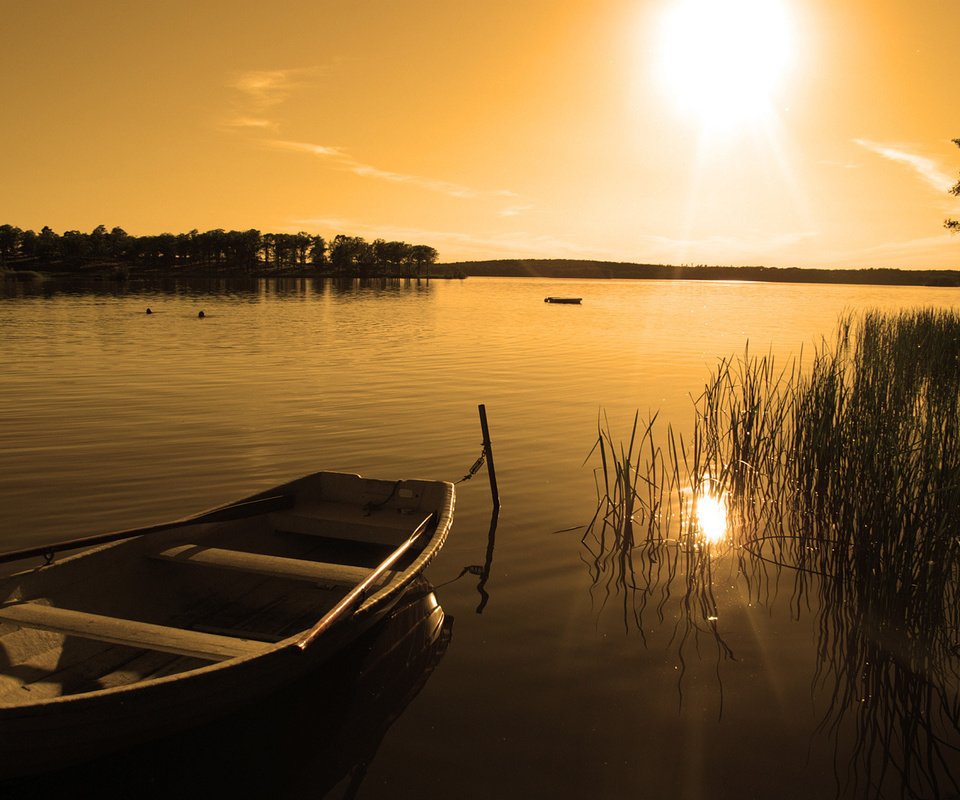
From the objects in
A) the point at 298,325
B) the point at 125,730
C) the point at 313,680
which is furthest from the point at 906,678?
the point at 298,325

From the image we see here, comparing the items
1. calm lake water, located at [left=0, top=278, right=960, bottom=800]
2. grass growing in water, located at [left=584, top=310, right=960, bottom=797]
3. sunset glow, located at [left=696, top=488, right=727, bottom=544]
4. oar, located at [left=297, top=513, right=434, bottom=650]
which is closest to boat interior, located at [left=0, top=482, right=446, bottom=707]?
oar, located at [left=297, top=513, right=434, bottom=650]

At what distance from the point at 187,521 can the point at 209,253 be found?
165790 mm

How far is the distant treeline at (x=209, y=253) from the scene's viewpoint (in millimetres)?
135750

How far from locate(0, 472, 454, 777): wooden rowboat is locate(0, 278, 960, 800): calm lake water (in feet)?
2.25

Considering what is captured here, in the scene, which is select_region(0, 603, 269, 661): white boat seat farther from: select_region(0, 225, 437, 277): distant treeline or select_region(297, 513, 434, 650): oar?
select_region(0, 225, 437, 277): distant treeline

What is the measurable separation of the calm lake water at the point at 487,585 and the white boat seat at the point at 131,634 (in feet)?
2.72

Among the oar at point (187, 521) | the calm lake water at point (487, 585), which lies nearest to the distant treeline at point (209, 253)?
the calm lake water at point (487, 585)

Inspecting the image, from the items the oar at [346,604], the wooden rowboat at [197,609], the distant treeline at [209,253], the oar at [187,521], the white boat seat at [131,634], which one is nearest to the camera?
the wooden rowboat at [197,609]

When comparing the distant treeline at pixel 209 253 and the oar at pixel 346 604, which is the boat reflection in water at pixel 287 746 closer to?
the oar at pixel 346 604

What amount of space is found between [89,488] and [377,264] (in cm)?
17136

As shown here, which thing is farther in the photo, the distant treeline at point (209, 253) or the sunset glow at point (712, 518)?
the distant treeline at point (209, 253)

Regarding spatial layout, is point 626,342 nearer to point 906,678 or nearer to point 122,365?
point 122,365

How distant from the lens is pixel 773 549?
8234 mm

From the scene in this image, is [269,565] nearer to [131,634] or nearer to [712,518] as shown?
[131,634]
